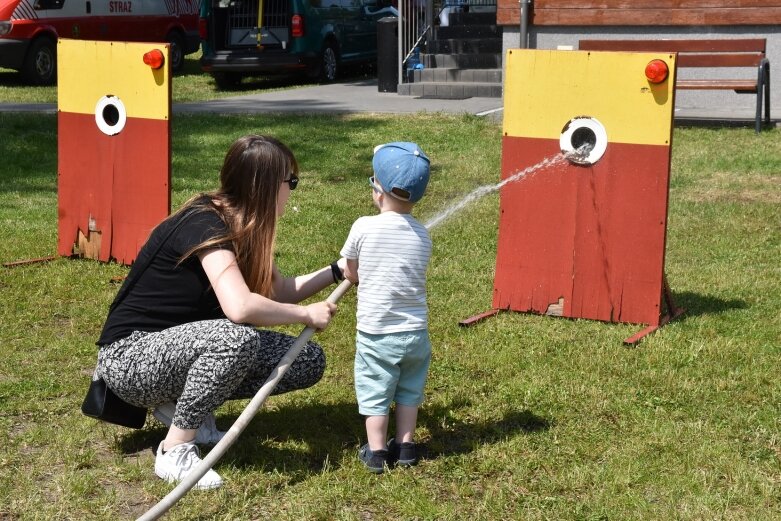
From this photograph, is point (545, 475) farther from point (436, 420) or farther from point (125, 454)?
point (125, 454)

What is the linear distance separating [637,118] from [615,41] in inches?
288

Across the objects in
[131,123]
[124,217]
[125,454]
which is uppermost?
[131,123]

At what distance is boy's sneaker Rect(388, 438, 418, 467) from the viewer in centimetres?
400

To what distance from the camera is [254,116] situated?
13258mm

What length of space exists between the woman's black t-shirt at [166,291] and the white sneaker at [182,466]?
0.43m

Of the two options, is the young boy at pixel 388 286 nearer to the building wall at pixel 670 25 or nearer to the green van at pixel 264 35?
the building wall at pixel 670 25

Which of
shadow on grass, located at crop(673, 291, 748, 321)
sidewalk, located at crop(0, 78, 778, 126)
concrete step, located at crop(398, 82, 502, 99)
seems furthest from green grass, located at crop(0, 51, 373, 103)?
shadow on grass, located at crop(673, 291, 748, 321)

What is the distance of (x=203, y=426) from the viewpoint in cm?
416

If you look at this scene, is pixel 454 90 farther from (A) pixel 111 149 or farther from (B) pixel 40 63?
(A) pixel 111 149

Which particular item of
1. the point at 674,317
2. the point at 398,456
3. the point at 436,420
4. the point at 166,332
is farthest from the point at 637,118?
the point at 166,332

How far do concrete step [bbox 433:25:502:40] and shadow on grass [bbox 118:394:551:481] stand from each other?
502 inches

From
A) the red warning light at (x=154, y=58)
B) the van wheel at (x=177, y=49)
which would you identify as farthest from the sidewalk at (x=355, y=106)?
the red warning light at (x=154, y=58)

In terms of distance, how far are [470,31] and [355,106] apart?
11.1 feet

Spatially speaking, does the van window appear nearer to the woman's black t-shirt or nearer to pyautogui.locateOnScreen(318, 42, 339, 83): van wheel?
pyautogui.locateOnScreen(318, 42, 339, 83): van wheel
